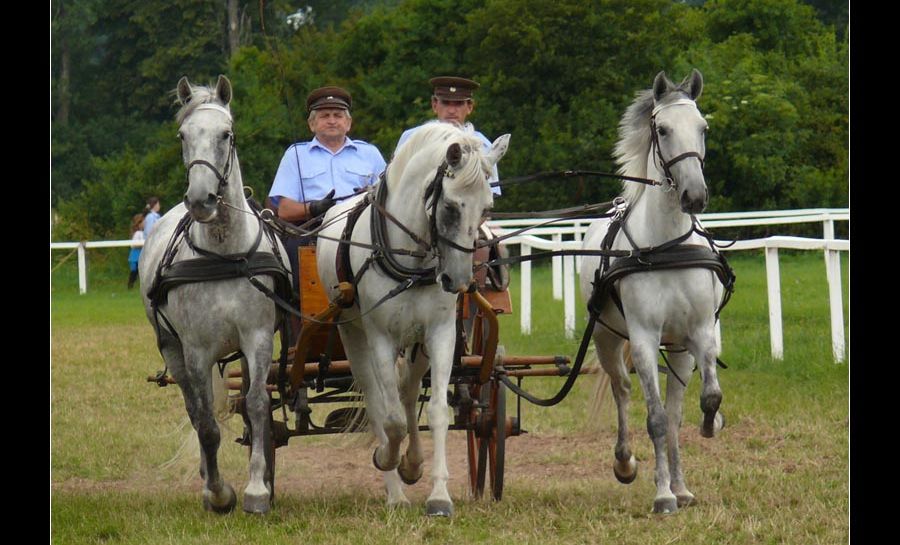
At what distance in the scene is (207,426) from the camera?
7008 mm

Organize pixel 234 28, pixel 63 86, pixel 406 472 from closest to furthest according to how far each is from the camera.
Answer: pixel 406 472, pixel 234 28, pixel 63 86

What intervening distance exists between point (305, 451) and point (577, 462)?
7.56 ft

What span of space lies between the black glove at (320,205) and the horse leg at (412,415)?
103cm

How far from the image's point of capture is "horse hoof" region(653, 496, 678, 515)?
6605mm

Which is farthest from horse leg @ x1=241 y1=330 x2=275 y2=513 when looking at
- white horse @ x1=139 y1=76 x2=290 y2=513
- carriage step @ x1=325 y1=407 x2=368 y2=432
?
carriage step @ x1=325 y1=407 x2=368 y2=432

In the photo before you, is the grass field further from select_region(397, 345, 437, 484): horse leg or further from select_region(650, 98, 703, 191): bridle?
select_region(650, 98, 703, 191): bridle

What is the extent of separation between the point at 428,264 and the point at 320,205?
128 cm

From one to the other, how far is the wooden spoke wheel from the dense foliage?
1963 cm

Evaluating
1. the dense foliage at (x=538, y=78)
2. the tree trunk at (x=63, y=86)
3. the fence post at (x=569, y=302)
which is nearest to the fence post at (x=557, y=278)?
the fence post at (x=569, y=302)

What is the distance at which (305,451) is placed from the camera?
10273 millimetres

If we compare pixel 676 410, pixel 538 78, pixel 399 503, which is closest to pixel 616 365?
pixel 676 410

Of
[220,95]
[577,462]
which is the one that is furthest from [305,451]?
[220,95]

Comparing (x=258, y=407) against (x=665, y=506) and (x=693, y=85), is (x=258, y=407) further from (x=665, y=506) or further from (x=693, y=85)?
(x=693, y=85)

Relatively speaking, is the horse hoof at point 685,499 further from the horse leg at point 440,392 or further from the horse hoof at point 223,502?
the horse hoof at point 223,502
